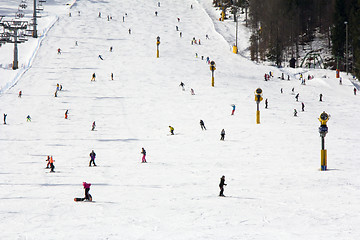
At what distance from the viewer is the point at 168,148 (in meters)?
30.9

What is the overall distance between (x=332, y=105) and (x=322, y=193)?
28686 mm

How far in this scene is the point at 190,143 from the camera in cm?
3183

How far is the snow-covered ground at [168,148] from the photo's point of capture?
16109 millimetres

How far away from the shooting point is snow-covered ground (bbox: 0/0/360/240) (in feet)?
52.9

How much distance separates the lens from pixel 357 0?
7038 centimetres

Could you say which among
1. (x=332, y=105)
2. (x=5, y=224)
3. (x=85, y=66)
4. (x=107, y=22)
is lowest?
(x=5, y=224)

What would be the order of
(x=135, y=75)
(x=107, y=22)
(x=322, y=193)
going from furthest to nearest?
1. (x=107, y=22)
2. (x=135, y=75)
3. (x=322, y=193)

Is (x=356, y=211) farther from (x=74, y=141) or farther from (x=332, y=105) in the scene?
(x=332, y=105)

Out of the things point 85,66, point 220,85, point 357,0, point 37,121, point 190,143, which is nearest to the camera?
point 190,143

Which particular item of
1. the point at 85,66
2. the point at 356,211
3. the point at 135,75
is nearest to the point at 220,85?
the point at 135,75

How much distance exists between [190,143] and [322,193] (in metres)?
13.5

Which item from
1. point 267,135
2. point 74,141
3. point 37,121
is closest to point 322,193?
point 267,135

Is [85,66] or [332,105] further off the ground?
[85,66]

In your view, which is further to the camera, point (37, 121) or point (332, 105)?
point (332, 105)
